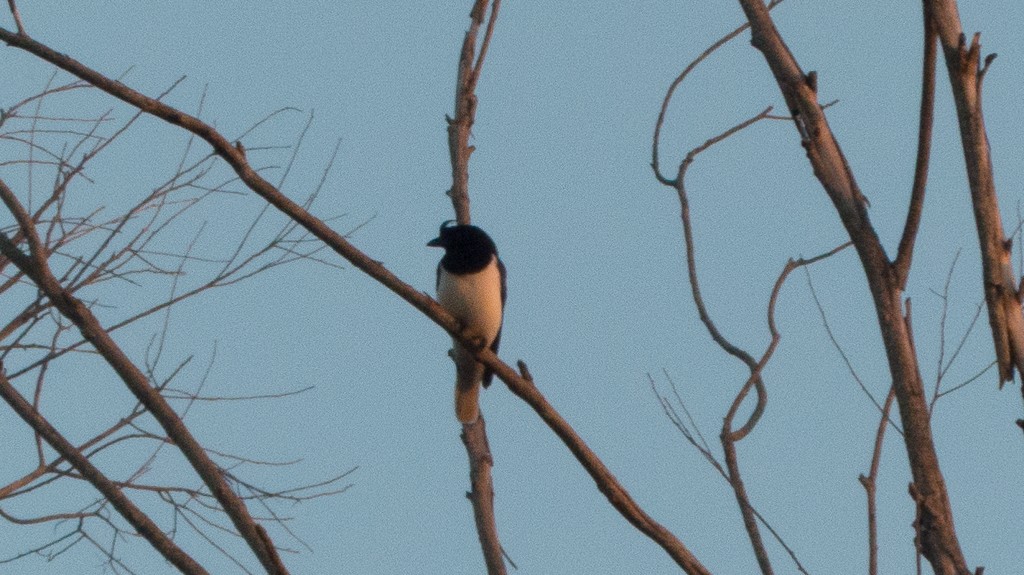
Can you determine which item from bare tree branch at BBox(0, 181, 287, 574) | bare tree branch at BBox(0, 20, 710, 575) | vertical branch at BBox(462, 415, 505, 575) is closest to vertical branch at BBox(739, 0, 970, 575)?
bare tree branch at BBox(0, 20, 710, 575)

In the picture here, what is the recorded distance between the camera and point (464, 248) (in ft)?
19.3

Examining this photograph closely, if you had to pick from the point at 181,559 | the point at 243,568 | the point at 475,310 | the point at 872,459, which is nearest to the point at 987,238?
the point at 872,459

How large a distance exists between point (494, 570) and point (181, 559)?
4.31 feet

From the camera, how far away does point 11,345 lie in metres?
3.29

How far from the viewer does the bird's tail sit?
519 centimetres

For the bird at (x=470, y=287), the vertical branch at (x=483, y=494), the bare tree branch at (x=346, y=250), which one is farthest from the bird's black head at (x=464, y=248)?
the bare tree branch at (x=346, y=250)

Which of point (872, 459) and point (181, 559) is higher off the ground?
point (872, 459)

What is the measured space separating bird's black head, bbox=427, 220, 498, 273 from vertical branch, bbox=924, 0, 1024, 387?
3.57 metres

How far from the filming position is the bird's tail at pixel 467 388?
5.19 meters

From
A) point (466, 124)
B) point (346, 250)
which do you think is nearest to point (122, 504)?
point (346, 250)

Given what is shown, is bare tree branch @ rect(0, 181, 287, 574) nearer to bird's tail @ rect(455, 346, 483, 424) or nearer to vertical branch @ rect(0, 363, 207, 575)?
vertical branch @ rect(0, 363, 207, 575)

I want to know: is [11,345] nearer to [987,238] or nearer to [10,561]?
[10,561]

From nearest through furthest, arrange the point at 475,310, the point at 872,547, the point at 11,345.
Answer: the point at 872,547 < the point at 11,345 < the point at 475,310

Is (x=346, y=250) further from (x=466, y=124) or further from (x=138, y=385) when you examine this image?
(x=466, y=124)
